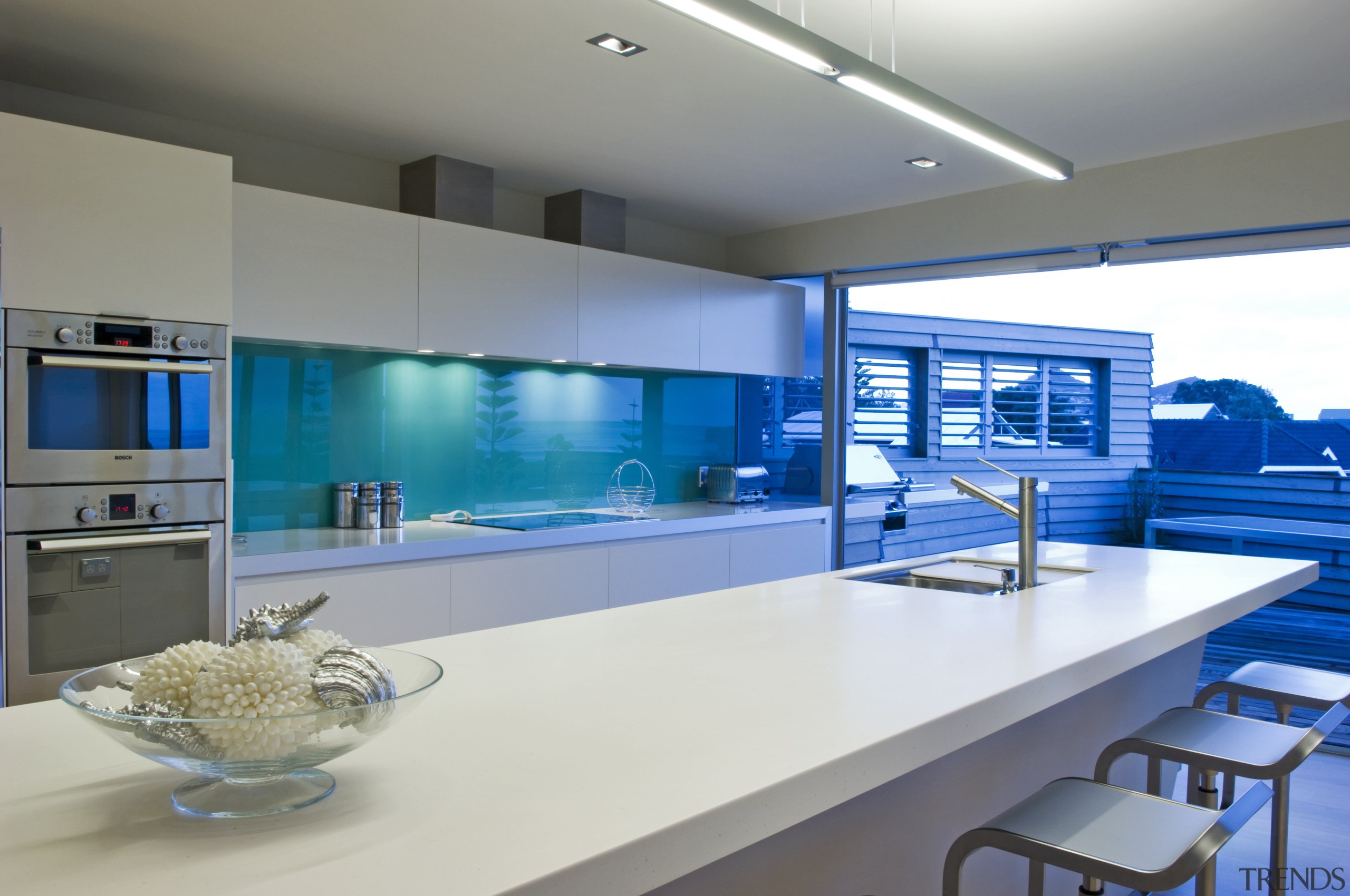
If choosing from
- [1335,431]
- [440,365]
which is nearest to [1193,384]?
[1335,431]

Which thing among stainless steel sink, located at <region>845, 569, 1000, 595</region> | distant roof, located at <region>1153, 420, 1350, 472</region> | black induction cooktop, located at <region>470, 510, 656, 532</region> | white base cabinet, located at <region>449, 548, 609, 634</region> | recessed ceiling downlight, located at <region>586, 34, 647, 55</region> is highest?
recessed ceiling downlight, located at <region>586, 34, 647, 55</region>

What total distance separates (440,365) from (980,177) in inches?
106

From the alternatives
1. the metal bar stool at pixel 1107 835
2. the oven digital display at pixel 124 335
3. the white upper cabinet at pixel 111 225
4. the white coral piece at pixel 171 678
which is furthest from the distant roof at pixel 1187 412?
the white coral piece at pixel 171 678

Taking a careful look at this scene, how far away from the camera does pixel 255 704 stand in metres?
0.93

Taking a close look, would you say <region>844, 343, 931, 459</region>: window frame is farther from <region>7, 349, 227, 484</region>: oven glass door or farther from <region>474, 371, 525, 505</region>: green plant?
<region>7, 349, 227, 484</region>: oven glass door

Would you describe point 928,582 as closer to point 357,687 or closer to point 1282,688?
point 1282,688

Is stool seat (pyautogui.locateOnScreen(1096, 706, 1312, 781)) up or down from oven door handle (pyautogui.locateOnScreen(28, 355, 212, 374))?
down

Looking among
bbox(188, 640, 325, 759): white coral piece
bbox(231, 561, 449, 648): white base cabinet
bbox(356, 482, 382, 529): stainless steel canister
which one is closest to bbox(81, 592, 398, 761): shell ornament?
bbox(188, 640, 325, 759): white coral piece

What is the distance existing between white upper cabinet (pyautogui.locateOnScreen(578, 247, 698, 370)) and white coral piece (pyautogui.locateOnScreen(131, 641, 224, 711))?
3543mm

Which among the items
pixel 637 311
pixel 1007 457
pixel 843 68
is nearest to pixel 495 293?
pixel 637 311

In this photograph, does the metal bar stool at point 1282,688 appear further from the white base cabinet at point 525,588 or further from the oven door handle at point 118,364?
the oven door handle at point 118,364

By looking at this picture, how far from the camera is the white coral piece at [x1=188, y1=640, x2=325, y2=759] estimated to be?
91cm

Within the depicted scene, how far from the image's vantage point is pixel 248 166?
3.85 m

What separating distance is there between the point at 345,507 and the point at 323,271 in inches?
40.2
